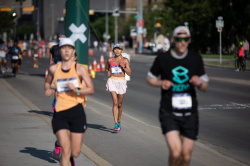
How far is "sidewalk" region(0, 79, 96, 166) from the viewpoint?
862 cm

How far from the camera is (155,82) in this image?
6.58 metres

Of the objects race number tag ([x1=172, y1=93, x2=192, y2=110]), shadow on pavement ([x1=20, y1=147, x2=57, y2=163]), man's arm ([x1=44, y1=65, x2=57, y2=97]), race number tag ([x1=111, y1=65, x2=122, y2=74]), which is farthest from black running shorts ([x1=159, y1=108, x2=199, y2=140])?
race number tag ([x1=111, y1=65, x2=122, y2=74])

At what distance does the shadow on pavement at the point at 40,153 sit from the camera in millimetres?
8862

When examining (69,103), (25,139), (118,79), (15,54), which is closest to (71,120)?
(69,103)

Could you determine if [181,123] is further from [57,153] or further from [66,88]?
[57,153]

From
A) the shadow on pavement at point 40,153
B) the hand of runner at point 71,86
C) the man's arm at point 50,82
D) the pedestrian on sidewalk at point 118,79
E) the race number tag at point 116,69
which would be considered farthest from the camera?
the race number tag at point 116,69

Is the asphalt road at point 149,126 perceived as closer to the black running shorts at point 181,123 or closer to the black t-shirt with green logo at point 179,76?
the black running shorts at point 181,123

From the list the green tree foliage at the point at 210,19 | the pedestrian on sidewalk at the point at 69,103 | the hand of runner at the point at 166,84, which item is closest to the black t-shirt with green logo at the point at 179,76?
the hand of runner at the point at 166,84

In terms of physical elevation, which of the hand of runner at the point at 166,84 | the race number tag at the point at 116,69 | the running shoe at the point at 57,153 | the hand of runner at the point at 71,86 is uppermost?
the hand of runner at the point at 166,84

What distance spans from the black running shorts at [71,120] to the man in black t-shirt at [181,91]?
39.8 inches

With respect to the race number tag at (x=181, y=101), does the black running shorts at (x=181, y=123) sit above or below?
below

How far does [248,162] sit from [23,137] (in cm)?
381

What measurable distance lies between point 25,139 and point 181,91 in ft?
14.8

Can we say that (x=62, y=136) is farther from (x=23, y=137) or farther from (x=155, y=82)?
(x=23, y=137)
